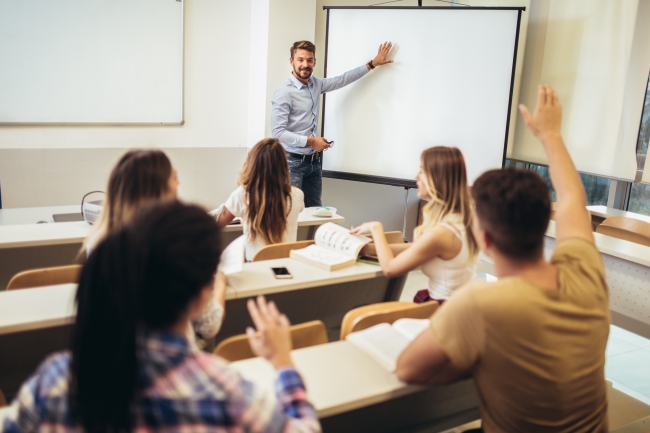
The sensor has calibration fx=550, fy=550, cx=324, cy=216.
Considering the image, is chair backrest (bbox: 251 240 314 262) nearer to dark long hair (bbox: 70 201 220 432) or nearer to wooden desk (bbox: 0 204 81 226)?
dark long hair (bbox: 70 201 220 432)

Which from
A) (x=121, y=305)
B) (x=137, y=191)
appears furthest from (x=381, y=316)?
(x=121, y=305)

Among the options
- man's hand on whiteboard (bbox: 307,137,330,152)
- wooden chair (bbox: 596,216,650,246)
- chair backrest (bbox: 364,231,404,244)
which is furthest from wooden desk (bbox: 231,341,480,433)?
man's hand on whiteboard (bbox: 307,137,330,152)

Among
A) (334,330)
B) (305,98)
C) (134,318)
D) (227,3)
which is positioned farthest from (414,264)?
(227,3)

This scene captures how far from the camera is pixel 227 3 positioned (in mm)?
4816

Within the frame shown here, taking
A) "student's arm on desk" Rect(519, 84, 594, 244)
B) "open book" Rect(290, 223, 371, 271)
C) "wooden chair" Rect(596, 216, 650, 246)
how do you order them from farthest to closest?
"wooden chair" Rect(596, 216, 650, 246), "open book" Rect(290, 223, 371, 271), "student's arm on desk" Rect(519, 84, 594, 244)

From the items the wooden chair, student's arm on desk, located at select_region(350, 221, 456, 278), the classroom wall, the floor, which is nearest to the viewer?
student's arm on desk, located at select_region(350, 221, 456, 278)

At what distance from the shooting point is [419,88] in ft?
15.0

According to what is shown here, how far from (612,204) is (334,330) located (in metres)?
2.87

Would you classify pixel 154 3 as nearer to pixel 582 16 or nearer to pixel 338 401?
pixel 582 16

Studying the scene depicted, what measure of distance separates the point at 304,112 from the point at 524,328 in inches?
143

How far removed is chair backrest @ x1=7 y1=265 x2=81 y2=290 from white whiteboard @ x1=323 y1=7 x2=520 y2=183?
302 centimetres

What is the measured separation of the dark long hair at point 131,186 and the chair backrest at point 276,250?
0.90m

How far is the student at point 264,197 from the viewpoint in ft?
8.90

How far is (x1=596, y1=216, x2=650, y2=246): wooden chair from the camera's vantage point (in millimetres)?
3484
